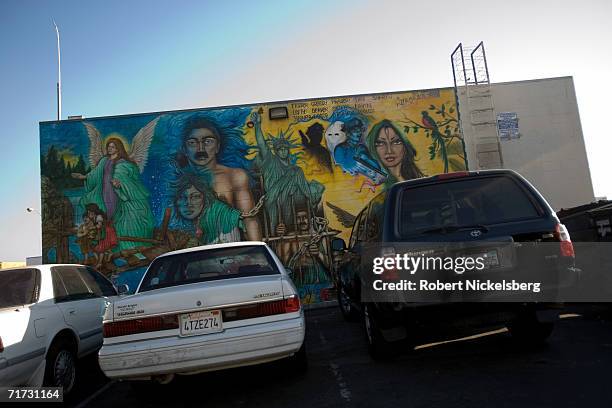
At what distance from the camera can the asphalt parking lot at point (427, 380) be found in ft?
11.2

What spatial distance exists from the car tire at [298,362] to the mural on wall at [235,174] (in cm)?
786

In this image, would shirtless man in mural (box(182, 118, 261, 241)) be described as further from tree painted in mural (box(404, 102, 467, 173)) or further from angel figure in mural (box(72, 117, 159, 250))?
tree painted in mural (box(404, 102, 467, 173))

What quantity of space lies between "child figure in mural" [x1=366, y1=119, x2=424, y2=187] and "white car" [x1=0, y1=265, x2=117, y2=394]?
31.3 feet

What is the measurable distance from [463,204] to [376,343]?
1802 millimetres

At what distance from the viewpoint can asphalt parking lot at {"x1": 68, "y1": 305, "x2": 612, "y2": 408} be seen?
11.2 ft

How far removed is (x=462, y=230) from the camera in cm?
393

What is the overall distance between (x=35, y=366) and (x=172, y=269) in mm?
1580

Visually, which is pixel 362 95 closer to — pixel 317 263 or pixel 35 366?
pixel 317 263

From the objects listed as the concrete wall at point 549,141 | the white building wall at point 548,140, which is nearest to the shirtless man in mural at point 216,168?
the white building wall at point 548,140

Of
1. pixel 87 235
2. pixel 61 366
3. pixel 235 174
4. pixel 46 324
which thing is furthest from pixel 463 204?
pixel 87 235

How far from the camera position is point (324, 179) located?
1316 centimetres

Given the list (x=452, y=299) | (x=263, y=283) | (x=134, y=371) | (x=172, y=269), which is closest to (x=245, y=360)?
(x=263, y=283)

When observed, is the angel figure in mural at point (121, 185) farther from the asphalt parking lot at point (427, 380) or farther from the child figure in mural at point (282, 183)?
the asphalt parking lot at point (427, 380)

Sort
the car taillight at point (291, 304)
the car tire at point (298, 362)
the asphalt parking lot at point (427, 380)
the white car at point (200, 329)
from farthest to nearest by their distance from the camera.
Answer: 1. the car tire at point (298, 362)
2. the car taillight at point (291, 304)
3. the white car at point (200, 329)
4. the asphalt parking lot at point (427, 380)
